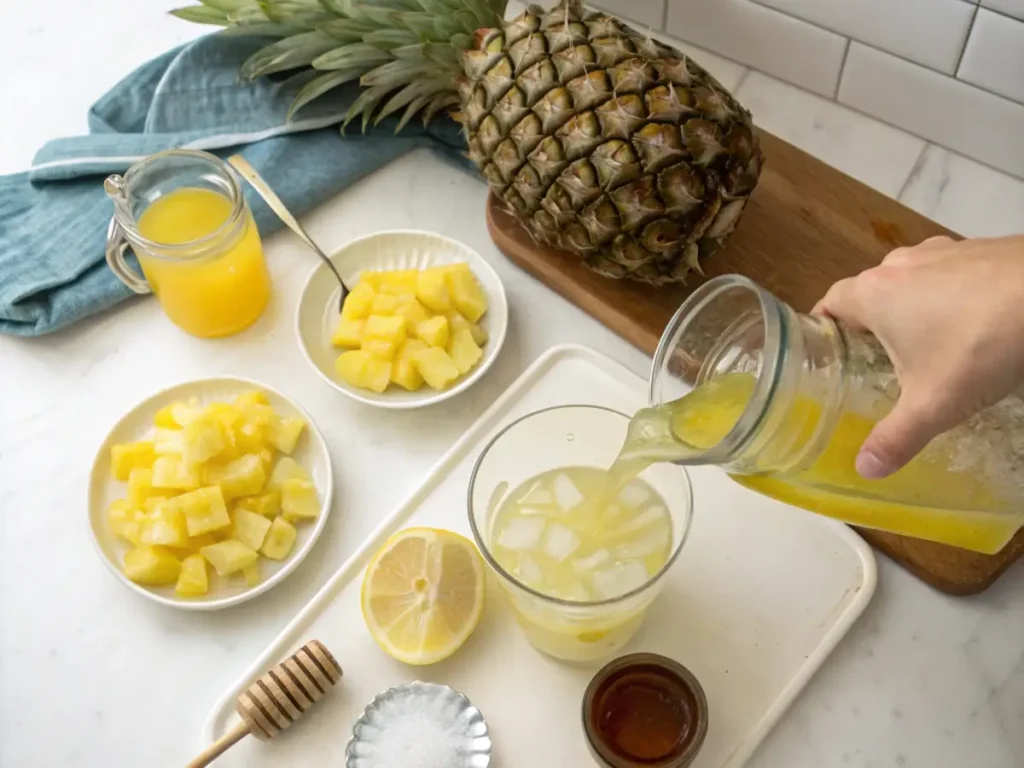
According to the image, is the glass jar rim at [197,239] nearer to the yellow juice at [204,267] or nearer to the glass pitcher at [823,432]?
the yellow juice at [204,267]

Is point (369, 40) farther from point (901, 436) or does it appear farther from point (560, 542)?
point (901, 436)

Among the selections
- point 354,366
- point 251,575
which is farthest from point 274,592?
point 354,366

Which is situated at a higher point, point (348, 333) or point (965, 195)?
point (965, 195)

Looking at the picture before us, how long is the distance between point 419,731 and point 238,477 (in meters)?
0.33

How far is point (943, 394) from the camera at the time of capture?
2.33 feet

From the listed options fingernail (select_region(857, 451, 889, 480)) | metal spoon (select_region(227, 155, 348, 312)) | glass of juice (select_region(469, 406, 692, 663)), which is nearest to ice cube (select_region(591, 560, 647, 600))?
glass of juice (select_region(469, 406, 692, 663))

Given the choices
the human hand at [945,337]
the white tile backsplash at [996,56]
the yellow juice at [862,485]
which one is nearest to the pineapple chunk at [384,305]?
the yellow juice at [862,485]

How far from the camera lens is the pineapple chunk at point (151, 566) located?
99cm

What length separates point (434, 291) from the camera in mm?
1144

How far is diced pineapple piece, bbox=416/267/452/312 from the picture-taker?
1146mm

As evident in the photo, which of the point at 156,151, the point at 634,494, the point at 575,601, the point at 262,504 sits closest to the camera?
the point at 575,601

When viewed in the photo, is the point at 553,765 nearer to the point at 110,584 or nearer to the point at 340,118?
the point at 110,584

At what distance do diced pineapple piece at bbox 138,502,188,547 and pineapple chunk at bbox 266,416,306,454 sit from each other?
13 cm

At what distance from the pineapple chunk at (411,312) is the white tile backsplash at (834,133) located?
0.54 meters
